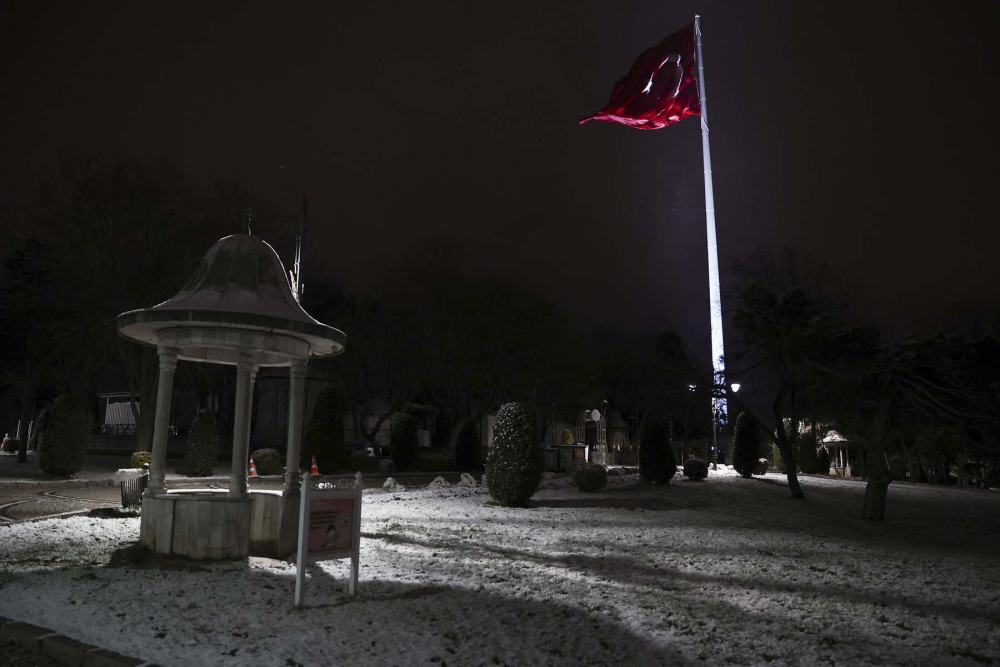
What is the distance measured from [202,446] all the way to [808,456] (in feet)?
107

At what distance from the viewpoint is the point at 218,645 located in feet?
17.3

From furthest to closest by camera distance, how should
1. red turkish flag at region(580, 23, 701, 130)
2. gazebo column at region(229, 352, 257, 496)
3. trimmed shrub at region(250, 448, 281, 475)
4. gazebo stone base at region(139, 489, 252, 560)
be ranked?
trimmed shrub at region(250, 448, 281, 475), red turkish flag at region(580, 23, 701, 130), gazebo column at region(229, 352, 257, 496), gazebo stone base at region(139, 489, 252, 560)

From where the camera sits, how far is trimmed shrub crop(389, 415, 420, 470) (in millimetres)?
36031

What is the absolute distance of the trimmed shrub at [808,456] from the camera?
135 ft

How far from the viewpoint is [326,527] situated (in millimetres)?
6508

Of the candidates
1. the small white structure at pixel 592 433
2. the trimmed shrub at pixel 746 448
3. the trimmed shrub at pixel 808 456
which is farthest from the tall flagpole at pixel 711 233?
the small white structure at pixel 592 433

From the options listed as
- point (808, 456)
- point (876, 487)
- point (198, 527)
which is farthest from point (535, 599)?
point (808, 456)

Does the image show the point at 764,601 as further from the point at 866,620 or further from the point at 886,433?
the point at 886,433

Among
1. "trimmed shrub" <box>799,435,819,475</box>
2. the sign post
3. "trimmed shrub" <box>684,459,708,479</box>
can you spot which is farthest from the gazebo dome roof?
"trimmed shrub" <box>799,435,819,475</box>

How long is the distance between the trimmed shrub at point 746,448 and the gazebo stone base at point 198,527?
23.1 m

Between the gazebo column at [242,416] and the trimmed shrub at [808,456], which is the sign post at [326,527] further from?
the trimmed shrub at [808,456]

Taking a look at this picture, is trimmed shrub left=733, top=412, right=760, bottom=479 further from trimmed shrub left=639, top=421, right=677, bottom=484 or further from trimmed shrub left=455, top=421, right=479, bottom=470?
trimmed shrub left=455, top=421, right=479, bottom=470

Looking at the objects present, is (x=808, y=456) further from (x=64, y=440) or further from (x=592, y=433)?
(x=64, y=440)

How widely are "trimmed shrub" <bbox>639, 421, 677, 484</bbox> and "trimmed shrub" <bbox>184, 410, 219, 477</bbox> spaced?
1555 cm
